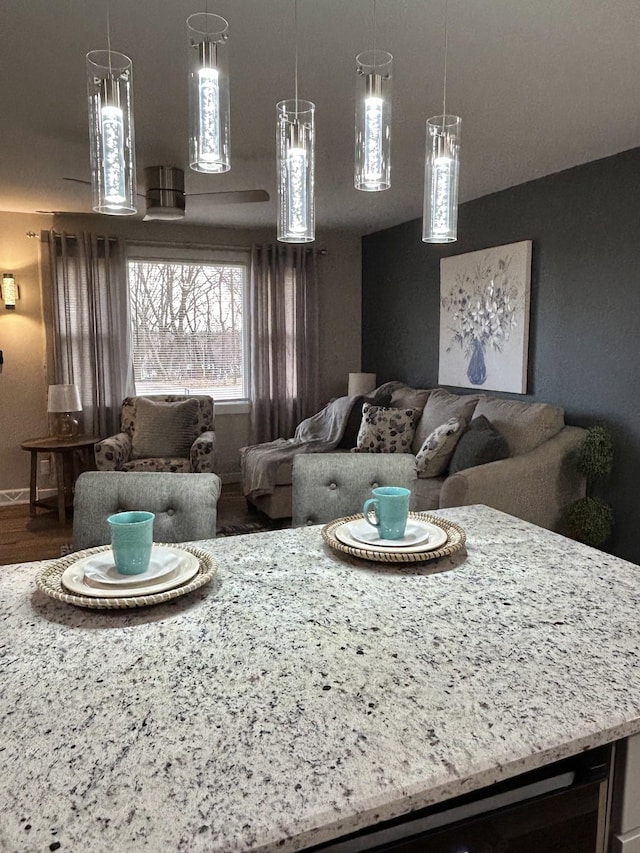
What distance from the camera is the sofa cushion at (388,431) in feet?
15.0

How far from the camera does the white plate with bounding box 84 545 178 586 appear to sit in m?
1.09

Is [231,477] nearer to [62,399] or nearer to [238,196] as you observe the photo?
[62,399]

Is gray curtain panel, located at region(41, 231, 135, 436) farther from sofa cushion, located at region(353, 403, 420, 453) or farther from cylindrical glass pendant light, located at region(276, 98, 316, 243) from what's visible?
→ cylindrical glass pendant light, located at region(276, 98, 316, 243)

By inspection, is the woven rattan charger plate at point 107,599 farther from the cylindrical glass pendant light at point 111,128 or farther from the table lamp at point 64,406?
the table lamp at point 64,406

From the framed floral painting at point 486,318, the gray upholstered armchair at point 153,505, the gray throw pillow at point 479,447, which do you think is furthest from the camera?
the framed floral painting at point 486,318

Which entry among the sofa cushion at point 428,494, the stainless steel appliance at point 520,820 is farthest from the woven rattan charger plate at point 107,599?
the sofa cushion at point 428,494

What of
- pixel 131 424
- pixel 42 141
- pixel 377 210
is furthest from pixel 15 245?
pixel 377 210

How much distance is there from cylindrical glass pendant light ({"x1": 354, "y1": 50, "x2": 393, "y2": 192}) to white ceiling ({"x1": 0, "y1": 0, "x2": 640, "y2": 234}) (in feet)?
2.73

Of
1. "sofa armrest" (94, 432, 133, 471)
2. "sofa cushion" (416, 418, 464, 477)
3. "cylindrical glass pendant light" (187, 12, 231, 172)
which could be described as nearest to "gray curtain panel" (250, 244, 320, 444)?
"sofa armrest" (94, 432, 133, 471)

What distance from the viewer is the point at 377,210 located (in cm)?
499

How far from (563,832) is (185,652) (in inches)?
22.1

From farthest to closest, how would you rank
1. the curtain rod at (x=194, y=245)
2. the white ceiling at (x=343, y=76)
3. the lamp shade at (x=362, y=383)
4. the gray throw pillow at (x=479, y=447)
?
the lamp shade at (x=362, y=383), the curtain rod at (x=194, y=245), the gray throw pillow at (x=479, y=447), the white ceiling at (x=343, y=76)

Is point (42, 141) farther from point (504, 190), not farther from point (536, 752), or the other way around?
point (536, 752)

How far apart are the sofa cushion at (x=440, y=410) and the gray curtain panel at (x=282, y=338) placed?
5.40ft
